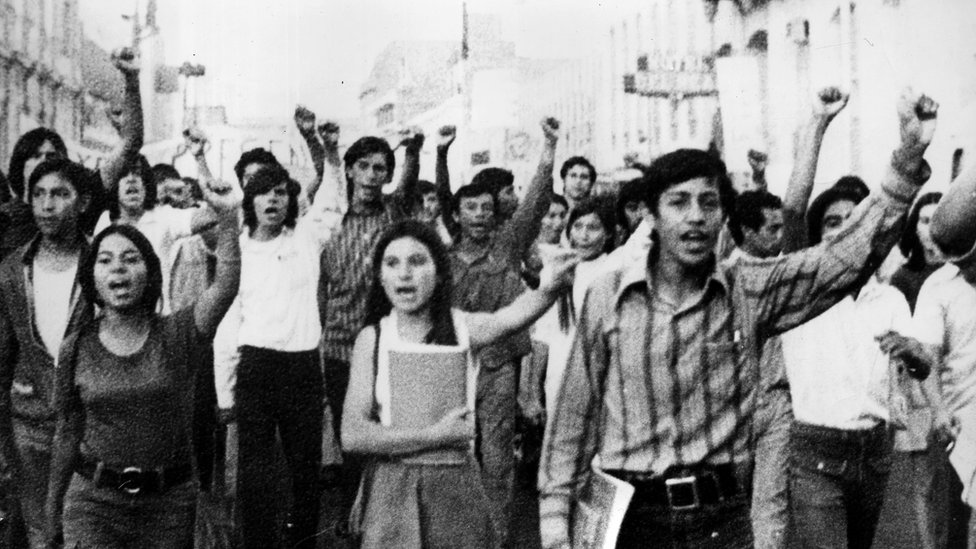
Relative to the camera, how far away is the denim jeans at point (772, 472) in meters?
4.12

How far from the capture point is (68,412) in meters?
3.95

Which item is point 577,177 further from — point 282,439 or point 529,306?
point 282,439

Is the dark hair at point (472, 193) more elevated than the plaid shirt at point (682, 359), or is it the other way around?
the dark hair at point (472, 193)

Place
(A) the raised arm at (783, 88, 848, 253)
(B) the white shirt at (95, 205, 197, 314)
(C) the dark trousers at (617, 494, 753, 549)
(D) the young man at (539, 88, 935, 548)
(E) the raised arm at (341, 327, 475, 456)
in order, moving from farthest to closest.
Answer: (A) the raised arm at (783, 88, 848, 253)
(B) the white shirt at (95, 205, 197, 314)
(E) the raised arm at (341, 327, 475, 456)
(D) the young man at (539, 88, 935, 548)
(C) the dark trousers at (617, 494, 753, 549)

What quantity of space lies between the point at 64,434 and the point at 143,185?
3.20 feet

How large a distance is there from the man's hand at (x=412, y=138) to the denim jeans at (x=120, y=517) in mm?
1537

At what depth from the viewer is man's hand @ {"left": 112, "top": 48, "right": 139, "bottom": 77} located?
4059mm

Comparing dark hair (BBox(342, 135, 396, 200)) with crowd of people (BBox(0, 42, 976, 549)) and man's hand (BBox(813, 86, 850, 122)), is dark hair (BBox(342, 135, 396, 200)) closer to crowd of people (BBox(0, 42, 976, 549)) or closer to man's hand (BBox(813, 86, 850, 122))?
crowd of people (BBox(0, 42, 976, 549))

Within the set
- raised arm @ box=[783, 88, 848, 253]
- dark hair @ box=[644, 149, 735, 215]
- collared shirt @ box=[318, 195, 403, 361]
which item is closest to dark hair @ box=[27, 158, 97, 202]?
collared shirt @ box=[318, 195, 403, 361]

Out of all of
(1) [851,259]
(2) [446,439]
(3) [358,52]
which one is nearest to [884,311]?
(1) [851,259]

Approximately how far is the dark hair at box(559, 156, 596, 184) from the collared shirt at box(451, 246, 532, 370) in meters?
0.42

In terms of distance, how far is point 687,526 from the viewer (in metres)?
3.59

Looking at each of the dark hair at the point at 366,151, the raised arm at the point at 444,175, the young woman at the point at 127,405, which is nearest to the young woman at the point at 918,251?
the raised arm at the point at 444,175

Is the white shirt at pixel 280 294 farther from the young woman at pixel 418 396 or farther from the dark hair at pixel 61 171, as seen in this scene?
the dark hair at pixel 61 171
